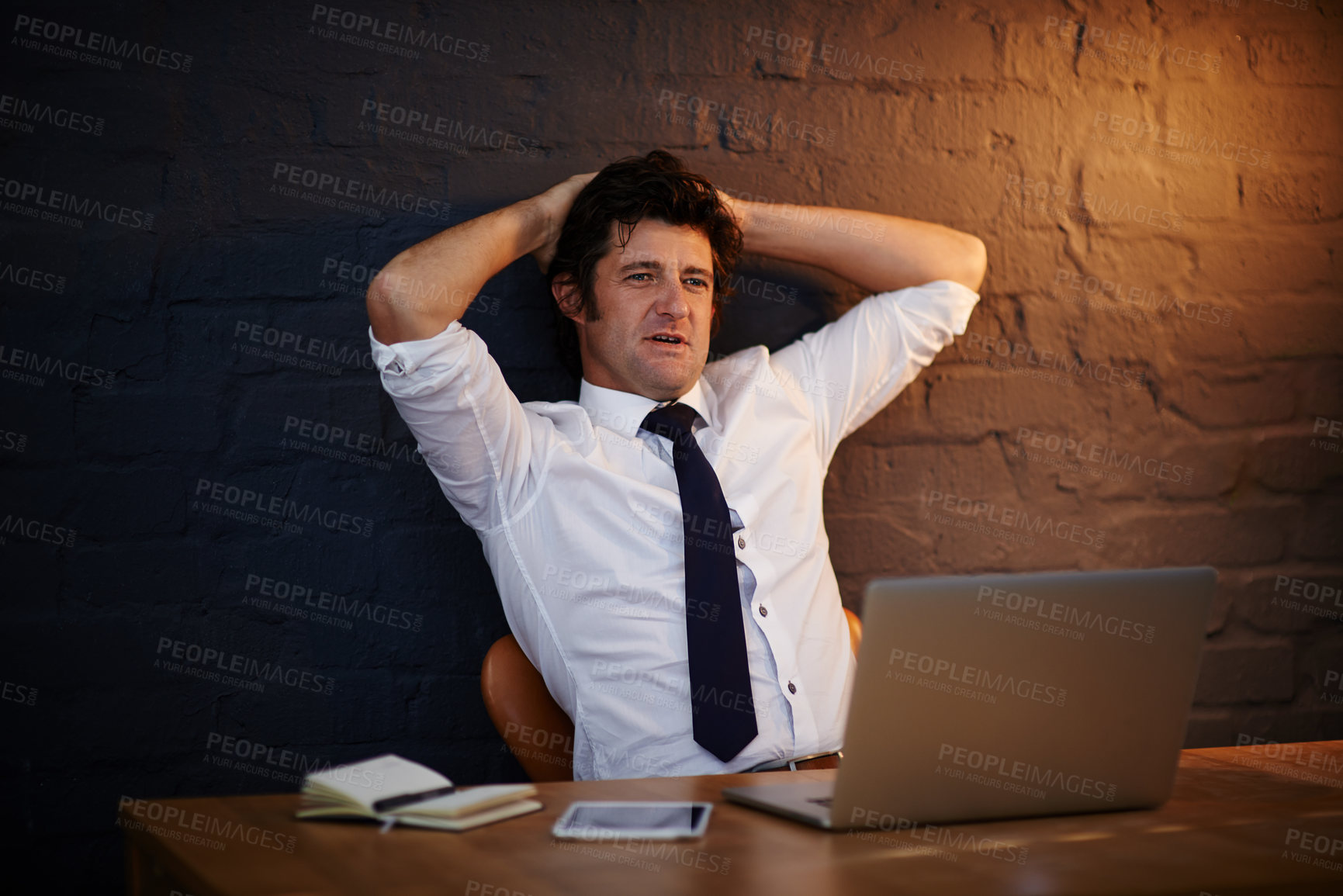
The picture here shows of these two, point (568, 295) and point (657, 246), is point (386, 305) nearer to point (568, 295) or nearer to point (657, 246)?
point (568, 295)

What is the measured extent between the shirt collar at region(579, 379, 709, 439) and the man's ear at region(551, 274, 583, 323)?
150 millimetres

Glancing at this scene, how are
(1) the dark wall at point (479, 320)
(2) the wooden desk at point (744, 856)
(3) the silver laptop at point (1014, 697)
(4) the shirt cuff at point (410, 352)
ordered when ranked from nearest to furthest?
(2) the wooden desk at point (744, 856) < (3) the silver laptop at point (1014, 697) < (4) the shirt cuff at point (410, 352) < (1) the dark wall at point (479, 320)

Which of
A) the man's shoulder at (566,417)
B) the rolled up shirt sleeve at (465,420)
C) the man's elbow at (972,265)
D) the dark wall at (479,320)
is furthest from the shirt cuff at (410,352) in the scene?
the man's elbow at (972,265)

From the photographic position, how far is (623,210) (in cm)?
204

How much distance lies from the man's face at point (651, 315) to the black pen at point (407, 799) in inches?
41.5

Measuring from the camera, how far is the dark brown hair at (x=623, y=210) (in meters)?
2.04

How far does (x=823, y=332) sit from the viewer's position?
7.43 ft

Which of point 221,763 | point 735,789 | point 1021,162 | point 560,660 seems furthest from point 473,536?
point 1021,162

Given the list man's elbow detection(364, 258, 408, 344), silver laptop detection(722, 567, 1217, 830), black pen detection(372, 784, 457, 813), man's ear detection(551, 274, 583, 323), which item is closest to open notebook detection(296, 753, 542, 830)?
black pen detection(372, 784, 457, 813)

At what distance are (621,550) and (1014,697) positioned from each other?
930 millimetres

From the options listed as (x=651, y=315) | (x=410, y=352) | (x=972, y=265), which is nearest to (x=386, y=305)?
(x=410, y=352)

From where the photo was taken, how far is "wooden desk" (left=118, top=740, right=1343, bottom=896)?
91 centimetres

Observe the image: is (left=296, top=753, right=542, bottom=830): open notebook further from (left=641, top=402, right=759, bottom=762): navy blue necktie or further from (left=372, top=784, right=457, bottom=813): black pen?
(left=641, top=402, right=759, bottom=762): navy blue necktie

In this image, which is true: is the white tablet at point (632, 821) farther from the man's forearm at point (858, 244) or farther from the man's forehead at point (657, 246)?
the man's forearm at point (858, 244)
